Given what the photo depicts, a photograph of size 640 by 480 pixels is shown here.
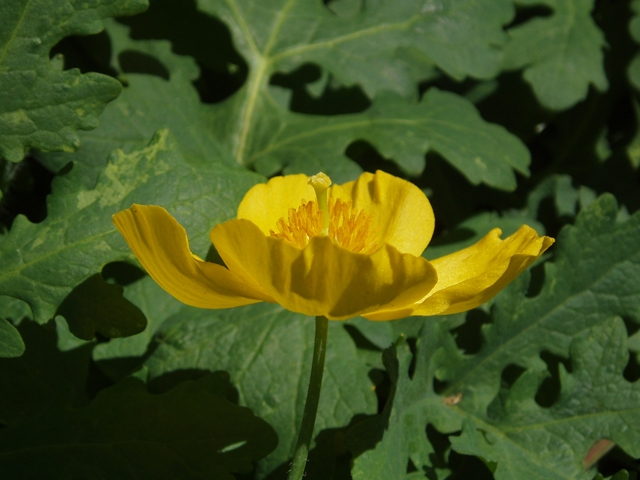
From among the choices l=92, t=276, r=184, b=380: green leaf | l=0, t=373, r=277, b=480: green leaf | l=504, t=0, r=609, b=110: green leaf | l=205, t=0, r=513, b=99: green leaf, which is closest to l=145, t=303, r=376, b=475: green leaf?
l=92, t=276, r=184, b=380: green leaf

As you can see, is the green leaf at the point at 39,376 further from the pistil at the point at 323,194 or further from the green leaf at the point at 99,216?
the pistil at the point at 323,194

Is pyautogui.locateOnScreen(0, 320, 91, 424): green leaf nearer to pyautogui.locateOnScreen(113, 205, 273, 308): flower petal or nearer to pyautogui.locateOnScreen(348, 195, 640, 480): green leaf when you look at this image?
pyautogui.locateOnScreen(113, 205, 273, 308): flower petal

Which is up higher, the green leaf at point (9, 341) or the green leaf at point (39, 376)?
the green leaf at point (9, 341)

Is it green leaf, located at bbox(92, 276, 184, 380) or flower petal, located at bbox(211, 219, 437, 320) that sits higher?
flower petal, located at bbox(211, 219, 437, 320)

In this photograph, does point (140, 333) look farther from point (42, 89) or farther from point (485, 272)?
point (485, 272)

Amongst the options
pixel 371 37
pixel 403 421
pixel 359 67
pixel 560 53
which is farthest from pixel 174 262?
pixel 560 53

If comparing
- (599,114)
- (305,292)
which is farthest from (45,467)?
(599,114)

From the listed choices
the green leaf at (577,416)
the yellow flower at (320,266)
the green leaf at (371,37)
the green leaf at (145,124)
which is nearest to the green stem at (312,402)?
the yellow flower at (320,266)

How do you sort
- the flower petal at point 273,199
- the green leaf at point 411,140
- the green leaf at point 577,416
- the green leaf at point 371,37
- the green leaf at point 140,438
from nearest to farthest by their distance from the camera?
1. the green leaf at point 140,438
2. the flower petal at point 273,199
3. the green leaf at point 577,416
4. the green leaf at point 411,140
5. the green leaf at point 371,37
